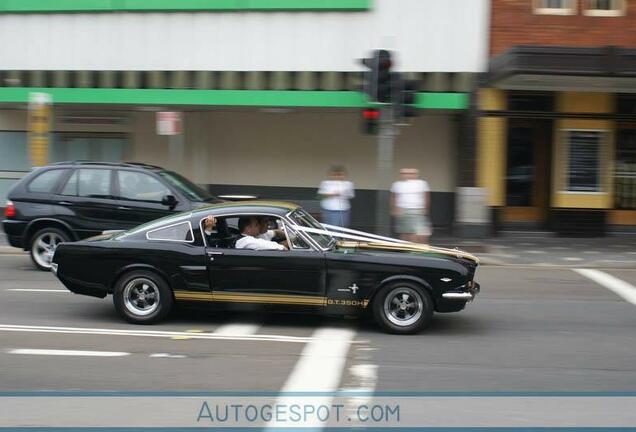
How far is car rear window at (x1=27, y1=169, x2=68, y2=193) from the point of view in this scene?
1170cm

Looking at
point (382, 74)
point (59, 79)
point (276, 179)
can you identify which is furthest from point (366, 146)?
point (59, 79)

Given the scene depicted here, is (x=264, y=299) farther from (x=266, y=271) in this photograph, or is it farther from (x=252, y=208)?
(x=252, y=208)

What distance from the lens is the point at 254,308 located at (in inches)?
310

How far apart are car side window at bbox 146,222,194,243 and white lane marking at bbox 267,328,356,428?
177 cm

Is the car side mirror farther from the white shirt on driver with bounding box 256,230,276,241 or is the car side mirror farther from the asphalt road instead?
the white shirt on driver with bounding box 256,230,276,241

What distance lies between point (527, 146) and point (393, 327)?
1177 centimetres

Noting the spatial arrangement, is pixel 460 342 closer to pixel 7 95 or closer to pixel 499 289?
pixel 499 289

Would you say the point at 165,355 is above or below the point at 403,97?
below

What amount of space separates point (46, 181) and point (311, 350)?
21.9ft

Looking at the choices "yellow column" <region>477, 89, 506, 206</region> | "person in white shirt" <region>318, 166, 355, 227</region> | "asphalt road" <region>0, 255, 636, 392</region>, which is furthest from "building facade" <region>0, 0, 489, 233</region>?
"asphalt road" <region>0, 255, 636, 392</region>

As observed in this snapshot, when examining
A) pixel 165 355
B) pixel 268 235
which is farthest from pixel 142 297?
pixel 268 235

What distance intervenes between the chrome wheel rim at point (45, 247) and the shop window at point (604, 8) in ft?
42.8

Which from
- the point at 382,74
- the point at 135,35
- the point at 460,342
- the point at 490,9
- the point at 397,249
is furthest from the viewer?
the point at 135,35

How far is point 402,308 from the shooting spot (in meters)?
7.70
